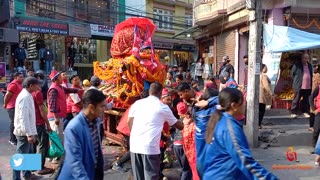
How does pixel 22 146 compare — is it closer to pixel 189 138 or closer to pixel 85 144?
pixel 189 138

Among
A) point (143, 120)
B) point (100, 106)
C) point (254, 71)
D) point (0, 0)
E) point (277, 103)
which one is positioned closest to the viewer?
point (100, 106)

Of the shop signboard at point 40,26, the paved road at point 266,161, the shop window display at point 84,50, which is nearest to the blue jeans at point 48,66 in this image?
the shop signboard at point 40,26

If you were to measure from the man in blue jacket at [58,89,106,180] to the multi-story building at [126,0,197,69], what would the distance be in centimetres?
2392

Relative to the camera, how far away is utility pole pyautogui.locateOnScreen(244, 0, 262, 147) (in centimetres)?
789

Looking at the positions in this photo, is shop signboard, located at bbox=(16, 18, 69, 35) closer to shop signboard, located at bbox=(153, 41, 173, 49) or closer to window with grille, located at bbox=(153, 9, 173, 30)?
shop signboard, located at bbox=(153, 41, 173, 49)

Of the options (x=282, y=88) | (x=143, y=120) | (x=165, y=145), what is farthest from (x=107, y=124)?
(x=282, y=88)

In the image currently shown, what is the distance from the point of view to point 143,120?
173 inches

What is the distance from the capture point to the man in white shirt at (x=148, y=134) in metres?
4.35

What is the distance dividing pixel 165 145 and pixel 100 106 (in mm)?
2695

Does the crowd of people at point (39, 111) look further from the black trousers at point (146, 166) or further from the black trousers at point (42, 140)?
the black trousers at point (146, 166)

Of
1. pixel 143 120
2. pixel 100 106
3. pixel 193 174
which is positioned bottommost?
pixel 193 174

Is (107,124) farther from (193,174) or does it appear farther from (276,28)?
(276,28)

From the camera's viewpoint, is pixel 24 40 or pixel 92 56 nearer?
pixel 24 40

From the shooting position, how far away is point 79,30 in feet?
69.1
